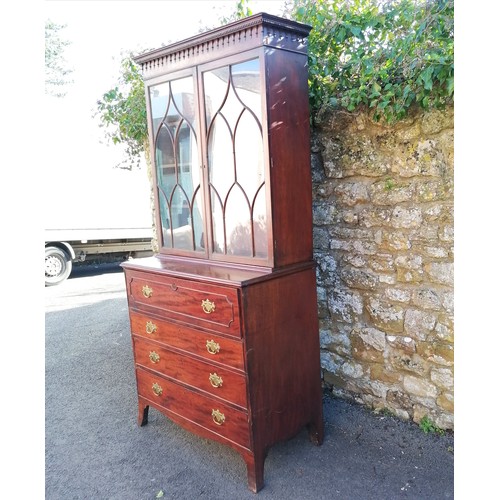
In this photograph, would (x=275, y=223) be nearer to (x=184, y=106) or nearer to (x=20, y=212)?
(x=184, y=106)

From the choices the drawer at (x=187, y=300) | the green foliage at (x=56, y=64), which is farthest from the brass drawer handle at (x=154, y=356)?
the green foliage at (x=56, y=64)

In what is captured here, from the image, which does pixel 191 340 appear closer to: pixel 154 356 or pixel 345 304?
pixel 154 356

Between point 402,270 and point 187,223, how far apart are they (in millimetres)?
1386

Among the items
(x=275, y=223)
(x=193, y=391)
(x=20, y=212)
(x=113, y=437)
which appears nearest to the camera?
(x=20, y=212)

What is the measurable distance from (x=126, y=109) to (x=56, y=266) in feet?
16.5

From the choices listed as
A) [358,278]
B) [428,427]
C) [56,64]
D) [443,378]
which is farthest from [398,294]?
[56,64]

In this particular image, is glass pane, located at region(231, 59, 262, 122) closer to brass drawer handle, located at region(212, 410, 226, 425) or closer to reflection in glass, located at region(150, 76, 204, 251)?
reflection in glass, located at region(150, 76, 204, 251)

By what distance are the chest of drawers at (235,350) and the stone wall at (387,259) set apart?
0.50 metres

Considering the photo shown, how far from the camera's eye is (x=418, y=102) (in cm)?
252

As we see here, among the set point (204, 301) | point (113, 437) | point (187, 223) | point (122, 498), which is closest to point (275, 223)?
point (204, 301)

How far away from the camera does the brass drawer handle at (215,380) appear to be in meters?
2.43

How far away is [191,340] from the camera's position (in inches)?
100

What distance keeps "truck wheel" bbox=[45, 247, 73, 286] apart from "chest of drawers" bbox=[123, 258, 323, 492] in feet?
19.7

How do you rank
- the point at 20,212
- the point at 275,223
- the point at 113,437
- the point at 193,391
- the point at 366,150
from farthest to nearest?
the point at 113,437 < the point at 366,150 < the point at 193,391 < the point at 275,223 < the point at 20,212
